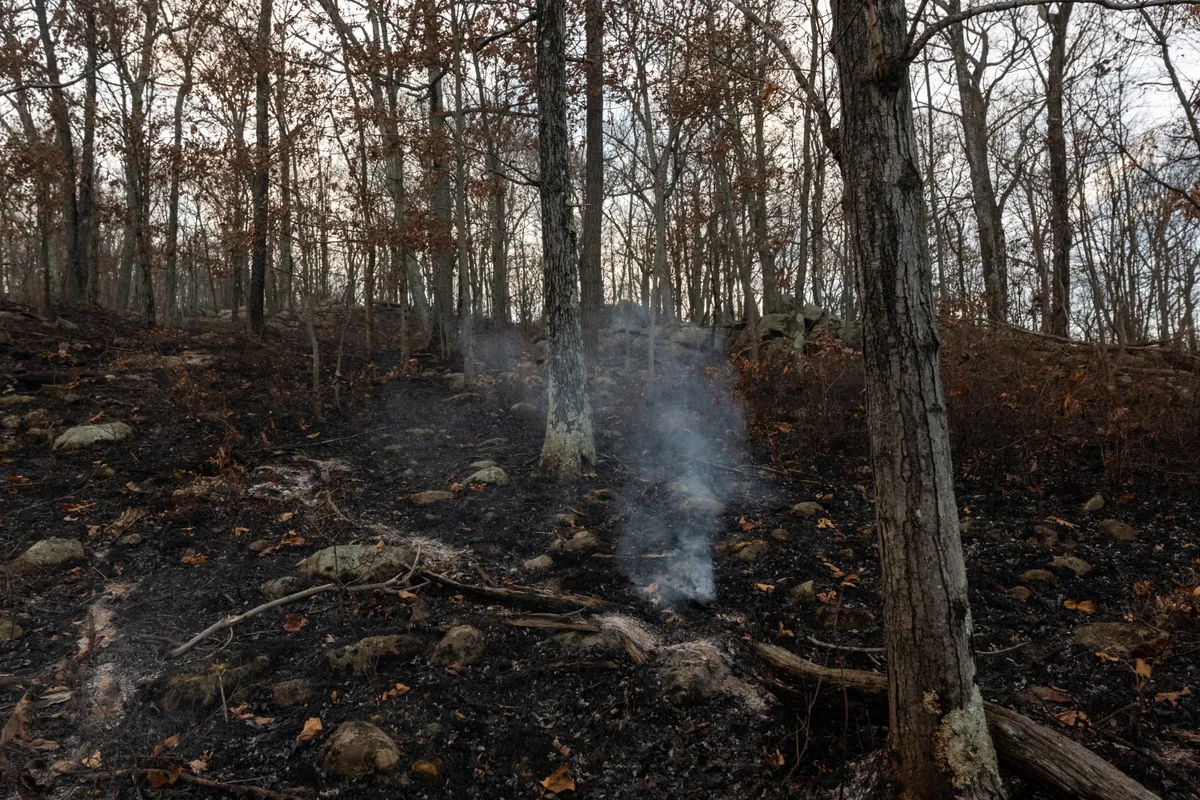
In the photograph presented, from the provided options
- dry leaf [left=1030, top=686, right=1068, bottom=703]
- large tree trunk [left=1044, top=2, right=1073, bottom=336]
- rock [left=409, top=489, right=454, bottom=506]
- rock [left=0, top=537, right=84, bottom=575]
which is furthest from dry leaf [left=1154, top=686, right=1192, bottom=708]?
large tree trunk [left=1044, top=2, right=1073, bottom=336]

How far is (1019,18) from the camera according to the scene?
11.7 m

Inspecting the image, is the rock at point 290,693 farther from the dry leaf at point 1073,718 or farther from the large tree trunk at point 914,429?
the dry leaf at point 1073,718

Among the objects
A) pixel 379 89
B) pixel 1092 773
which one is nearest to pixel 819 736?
pixel 1092 773

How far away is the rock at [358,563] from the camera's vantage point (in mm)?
4297

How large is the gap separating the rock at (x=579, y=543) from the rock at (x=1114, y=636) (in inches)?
120

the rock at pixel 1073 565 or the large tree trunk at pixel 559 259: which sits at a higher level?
the large tree trunk at pixel 559 259

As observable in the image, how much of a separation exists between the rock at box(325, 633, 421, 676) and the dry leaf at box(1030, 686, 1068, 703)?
10.6 feet

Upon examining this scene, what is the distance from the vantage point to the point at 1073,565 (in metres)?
4.19

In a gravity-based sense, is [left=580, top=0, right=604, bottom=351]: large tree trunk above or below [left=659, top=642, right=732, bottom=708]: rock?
above

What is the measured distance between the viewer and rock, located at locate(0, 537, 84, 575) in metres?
4.31

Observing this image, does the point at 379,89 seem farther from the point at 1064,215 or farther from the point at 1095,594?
the point at 1095,594

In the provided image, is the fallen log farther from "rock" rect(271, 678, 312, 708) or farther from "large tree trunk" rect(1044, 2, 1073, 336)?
"large tree trunk" rect(1044, 2, 1073, 336)

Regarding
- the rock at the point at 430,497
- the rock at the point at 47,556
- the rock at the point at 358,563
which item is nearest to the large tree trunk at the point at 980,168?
the rock at the point at 430,497

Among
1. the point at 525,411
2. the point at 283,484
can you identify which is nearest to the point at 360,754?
the point at 283,484
